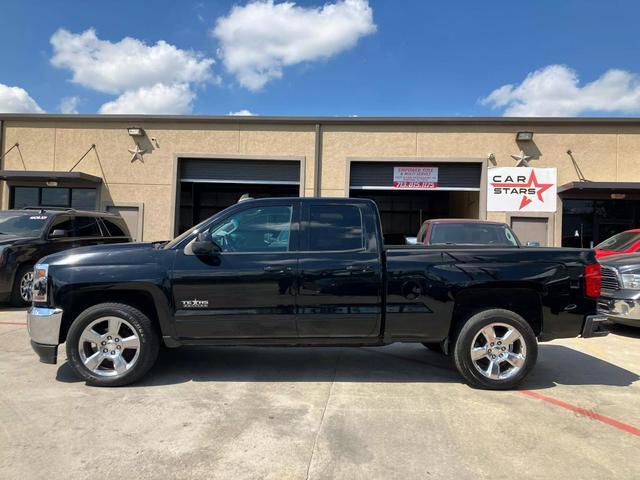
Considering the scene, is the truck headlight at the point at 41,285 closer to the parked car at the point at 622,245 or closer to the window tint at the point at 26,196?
the parked car at the point at 622,245

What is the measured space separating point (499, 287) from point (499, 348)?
612 millimetres

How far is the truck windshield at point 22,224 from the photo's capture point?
9.02 m

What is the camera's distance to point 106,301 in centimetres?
477

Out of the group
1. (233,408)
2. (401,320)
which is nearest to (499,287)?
(401,320)

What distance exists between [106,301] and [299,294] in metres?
1.98

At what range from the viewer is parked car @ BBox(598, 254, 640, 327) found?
7.21 m

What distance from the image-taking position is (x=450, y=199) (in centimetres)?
2144

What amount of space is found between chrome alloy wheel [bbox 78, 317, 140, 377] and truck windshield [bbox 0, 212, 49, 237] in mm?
5445

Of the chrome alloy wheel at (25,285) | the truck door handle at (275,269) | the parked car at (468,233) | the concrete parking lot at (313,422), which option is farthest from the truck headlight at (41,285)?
the parked car at (468,233)

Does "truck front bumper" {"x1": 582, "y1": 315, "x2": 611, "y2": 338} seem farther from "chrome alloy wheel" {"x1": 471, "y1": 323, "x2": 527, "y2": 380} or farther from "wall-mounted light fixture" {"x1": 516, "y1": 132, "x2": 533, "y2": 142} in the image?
"wall-mounted light fixture" {"x1": 516, "y1": 132, "x2": 533, "y2": 142}

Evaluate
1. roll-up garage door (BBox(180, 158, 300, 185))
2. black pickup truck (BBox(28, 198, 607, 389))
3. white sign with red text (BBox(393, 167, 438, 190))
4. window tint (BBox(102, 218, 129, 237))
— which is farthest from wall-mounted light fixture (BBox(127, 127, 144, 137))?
black pickup truck (BBox(28, 198, 607, 389))

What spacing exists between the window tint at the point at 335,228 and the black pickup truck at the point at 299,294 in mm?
11

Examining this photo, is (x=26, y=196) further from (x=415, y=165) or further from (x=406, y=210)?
(x=406, y=210)

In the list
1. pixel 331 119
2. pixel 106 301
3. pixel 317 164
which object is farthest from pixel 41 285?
pixel 331 119
